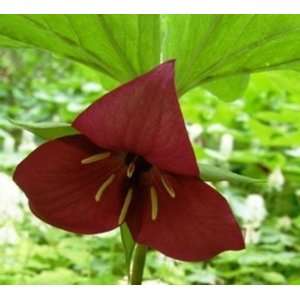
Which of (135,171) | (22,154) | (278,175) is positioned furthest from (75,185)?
(22,154)

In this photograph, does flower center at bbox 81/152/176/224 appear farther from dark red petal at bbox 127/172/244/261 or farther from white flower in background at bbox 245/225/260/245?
white flower in background at bbox 245/225/260/245

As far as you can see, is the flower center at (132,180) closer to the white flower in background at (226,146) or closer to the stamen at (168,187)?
the stamen at (168,187)

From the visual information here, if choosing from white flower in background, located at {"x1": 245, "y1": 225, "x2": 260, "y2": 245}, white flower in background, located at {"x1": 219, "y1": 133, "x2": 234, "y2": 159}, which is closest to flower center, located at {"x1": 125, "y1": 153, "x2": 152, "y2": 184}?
white flower in background, located at {"x1": 245, "y1": 225, "x2": 260, "y2": 245}

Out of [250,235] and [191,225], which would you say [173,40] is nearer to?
[191,225]

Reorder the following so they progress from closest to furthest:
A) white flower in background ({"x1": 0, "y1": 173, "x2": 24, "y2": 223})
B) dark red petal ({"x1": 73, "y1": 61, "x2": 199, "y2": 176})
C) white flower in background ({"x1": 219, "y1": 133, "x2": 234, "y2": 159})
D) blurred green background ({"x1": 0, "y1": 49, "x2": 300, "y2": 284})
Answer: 1. dark red petal ({"x1": 73, "y1": 61, "x2": 199, "y2": 176})
2. white flower in background ({"x1": 0, "y1": 173, "x2": 24, "y2": 223})
3. blurred green background ({"x1": 0, "y1": 49, "x2": 300, "y2": 284})
4. white flower in background ({"x1": 219, "y1": 133, "x2": 234, "y2": 159})

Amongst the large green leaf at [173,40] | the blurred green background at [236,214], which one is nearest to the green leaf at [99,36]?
the large green leaf at [173,40]

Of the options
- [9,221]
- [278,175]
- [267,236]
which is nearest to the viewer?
[9,221]
